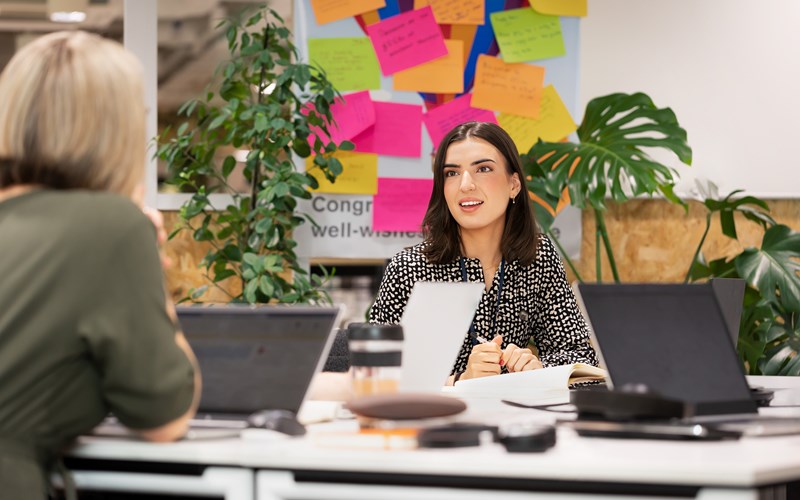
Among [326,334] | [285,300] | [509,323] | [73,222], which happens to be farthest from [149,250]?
[285,300]

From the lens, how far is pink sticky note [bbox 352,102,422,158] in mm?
3582

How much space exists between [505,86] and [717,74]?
2.58 ft

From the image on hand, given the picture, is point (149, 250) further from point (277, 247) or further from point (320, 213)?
point (320, 213)

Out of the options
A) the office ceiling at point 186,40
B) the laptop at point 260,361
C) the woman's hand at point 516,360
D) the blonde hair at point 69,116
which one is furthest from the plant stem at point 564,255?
the blonde hair at point 69,116

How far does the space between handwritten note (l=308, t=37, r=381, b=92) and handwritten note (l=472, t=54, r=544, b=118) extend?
1.26 ft

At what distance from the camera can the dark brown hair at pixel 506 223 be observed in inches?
112

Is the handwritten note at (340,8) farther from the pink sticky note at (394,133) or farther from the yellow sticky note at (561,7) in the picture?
the yellow sticky note at (561,7)

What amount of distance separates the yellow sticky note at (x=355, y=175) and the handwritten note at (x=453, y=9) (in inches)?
22.7

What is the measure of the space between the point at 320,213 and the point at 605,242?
1039mm

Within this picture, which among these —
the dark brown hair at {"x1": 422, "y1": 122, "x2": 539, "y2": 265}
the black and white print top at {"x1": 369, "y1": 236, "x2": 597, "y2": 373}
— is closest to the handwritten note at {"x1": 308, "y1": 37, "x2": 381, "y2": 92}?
the dark brown hair at {"x1": 422, "y1": 122, "x2": 539, "y2": 265}

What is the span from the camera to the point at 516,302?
9.12ft

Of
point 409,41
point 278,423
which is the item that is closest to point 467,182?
point 409,41

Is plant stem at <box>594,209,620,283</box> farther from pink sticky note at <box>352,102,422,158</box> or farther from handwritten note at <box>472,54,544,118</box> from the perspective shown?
pink sticky note at <box>352,102,422,158</box>

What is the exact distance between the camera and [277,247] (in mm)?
3350
